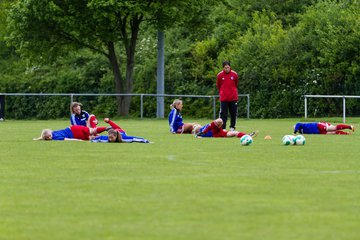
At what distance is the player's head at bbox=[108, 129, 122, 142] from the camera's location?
945 inches

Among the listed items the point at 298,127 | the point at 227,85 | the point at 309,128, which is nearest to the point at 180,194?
the point at 298,127

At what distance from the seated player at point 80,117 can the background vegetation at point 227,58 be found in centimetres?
2255

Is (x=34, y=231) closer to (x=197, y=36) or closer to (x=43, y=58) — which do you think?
(x=43, y=58)

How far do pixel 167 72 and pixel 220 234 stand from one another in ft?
156

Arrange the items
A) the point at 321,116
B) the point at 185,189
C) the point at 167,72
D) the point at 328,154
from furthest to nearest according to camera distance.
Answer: the point at 167,72 → the point at 321,116 → the point at 328,154 → the point at 185,189

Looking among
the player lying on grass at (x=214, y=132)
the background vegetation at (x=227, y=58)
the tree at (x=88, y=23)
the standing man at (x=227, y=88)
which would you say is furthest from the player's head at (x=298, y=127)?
the tree at (x=88, y=23)

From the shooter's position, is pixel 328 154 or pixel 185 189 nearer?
pixel 185 189

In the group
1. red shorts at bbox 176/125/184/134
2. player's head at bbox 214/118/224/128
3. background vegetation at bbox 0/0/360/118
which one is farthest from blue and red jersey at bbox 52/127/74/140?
background vegetation at bbox 0/0/360/118

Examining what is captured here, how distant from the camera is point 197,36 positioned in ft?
195

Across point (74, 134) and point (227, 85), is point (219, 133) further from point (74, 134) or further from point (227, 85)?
point (74, 134)

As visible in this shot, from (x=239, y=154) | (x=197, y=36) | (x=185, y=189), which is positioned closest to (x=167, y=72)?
(x=197, y=36)

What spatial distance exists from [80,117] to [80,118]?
4 cm

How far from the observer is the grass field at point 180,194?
30.9ft

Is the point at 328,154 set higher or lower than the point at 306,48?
lower
